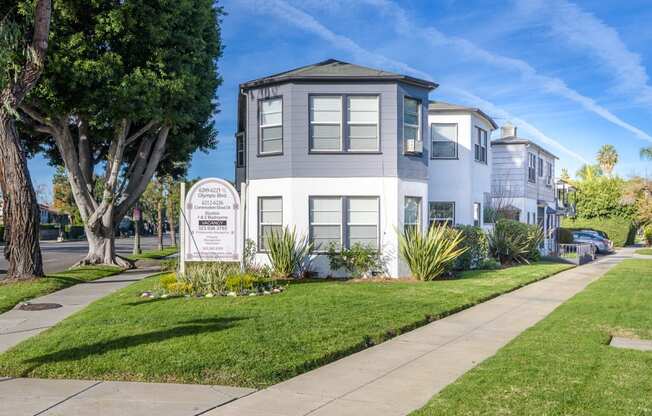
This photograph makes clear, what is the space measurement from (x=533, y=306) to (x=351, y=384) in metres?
7.63

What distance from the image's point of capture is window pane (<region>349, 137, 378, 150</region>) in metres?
18.5

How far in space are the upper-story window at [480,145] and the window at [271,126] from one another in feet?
29.1

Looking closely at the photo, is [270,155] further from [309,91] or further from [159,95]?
[159,95]

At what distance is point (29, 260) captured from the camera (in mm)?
17266

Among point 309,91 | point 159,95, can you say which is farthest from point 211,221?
point 159,95

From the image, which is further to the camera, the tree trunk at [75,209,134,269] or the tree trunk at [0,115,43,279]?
the tree trunk at [75,209,134,269]

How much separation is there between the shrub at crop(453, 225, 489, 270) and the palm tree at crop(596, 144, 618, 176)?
75.3 m

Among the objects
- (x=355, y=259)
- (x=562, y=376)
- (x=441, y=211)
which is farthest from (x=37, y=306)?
(x=441, y=211)

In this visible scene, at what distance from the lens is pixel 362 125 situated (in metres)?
18.5

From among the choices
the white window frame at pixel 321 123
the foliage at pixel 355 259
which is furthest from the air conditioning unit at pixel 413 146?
the foliage at pixel 355 259

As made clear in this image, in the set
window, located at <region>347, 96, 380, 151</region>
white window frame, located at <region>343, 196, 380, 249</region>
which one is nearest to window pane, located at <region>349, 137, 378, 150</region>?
window, located at <region>347, 96, 380, 151</region>

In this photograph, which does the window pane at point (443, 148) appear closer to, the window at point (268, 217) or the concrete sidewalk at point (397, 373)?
the window at point (268, 217)

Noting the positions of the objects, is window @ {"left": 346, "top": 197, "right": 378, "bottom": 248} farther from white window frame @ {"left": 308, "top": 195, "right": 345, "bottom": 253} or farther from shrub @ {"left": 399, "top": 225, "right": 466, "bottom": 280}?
shrub @ {"left": 399, "top": 225, "right": 466, "bottom": 280}

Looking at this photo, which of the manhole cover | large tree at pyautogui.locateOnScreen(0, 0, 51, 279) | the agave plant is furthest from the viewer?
the agave plant
